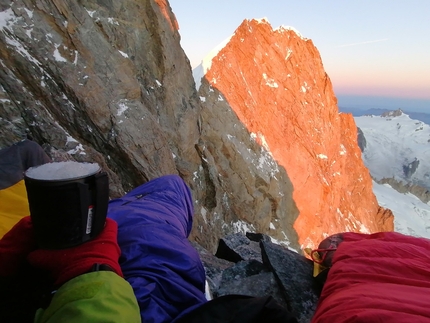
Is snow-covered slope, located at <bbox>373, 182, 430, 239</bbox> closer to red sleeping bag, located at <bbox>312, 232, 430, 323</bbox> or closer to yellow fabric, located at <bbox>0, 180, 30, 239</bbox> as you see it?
red sleeping bag, located at <bbox>312, 232, 430, 323</bbox>

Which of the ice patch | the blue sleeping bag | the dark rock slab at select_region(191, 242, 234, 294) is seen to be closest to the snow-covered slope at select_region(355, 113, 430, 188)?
the dark rock slab at select_region(191, 242, 234, 294)

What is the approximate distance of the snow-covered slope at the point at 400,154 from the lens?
150 m

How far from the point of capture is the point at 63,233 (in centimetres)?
204

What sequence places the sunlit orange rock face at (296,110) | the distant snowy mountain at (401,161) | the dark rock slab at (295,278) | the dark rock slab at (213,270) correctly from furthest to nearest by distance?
the distant snowy mountain at (401,161)
the sunlit orange rock face at (296,110)
the dark rock slab at (213,270)
the dark rock slab at (295,278)

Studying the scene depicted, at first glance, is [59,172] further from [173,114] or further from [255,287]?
[173,114]

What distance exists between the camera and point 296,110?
3052 cm

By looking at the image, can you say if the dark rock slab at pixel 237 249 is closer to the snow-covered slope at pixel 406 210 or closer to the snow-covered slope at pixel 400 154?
the snow-covered slope at pixel 406 210

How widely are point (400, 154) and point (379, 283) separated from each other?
616 ft

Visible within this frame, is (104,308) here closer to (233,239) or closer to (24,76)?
(233,239)

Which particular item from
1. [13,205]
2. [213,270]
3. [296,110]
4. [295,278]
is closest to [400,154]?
[296,110]

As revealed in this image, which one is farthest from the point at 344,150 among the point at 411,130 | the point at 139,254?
the point at 411,130

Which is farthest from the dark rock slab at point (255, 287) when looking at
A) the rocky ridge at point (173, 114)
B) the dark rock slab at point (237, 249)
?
the rocky ridge at point (173, 114)

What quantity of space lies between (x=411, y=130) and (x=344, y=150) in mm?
187196

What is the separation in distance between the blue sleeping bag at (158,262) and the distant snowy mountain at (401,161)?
9072 centimetres
